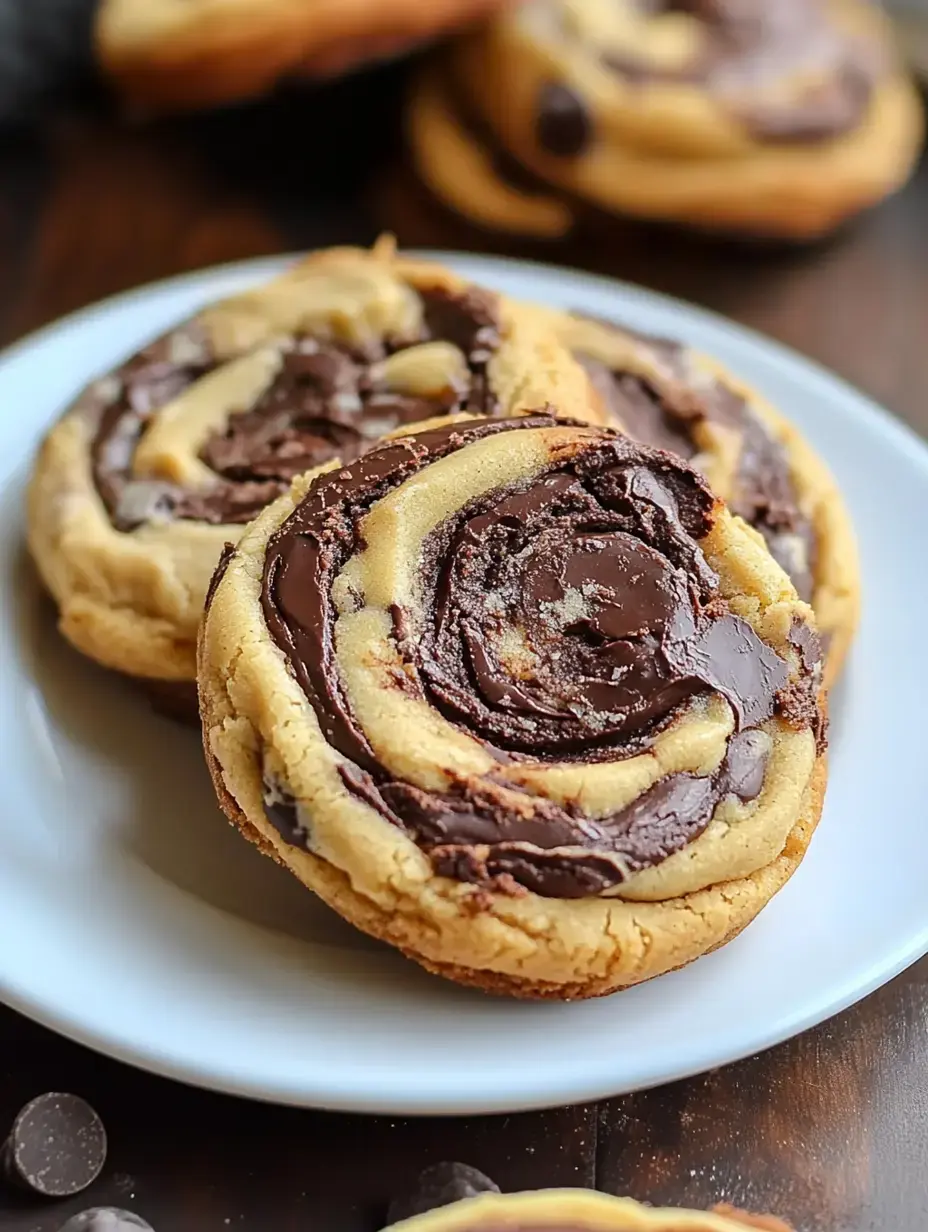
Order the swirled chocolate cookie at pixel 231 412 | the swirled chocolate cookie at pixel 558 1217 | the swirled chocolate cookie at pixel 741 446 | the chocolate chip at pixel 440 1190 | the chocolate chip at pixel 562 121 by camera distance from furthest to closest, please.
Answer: the chocolate chip at pixel 562 121 < the swirled chocolate cookie at pixel 741 446 < the swirled chocolate cookie at pixel 231 412 < the chocolate chip at pixel 440 1190 < the swirled chocolate cookie at pixel 558 1217

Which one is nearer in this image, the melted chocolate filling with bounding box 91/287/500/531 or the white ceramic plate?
the white ceramic plate

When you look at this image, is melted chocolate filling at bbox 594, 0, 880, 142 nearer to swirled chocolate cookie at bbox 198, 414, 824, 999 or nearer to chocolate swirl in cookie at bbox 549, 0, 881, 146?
chocolate swirl in cookie at bbox 549, 0, 881, 146

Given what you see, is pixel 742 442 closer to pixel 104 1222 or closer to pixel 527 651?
pixel 527 651

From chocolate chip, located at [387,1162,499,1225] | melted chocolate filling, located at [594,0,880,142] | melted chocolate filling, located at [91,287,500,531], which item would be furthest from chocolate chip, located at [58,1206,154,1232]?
melted chocolate filling, located at [594,0,880,142]

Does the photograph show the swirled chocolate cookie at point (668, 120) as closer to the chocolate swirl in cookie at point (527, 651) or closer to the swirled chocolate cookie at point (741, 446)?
the swirled chocolate cookie at point (741, 446)

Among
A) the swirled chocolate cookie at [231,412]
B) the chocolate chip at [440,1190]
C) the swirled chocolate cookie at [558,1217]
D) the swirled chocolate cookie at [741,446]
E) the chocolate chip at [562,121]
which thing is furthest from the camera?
the chocolate chip at [562,121]

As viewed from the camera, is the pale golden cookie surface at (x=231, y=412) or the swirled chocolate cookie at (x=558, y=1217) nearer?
the swirled chocolate cookie at (x=558, y=1217)

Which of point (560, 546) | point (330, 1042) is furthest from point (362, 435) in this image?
point (330, 1042)

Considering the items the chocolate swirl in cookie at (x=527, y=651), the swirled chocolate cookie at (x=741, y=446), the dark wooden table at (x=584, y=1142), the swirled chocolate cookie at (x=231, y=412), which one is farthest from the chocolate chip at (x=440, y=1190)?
the swirled chocolate cookie at (x=741, y=446)
